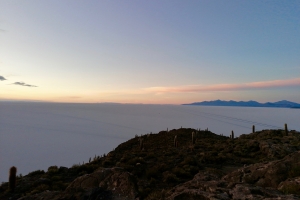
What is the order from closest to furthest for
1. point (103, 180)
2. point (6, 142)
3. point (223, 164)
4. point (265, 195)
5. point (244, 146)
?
point (265, 195) < point (103, 180) < point (223, 164) < point (244, 146) < point (6, 142)

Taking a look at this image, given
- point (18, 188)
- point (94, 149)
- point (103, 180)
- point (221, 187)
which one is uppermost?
point (221, 187)

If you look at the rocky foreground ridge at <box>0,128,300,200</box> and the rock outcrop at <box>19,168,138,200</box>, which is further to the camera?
the rock outcrop at <box>19,168,138,200</box>

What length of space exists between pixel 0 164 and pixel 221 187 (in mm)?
47575

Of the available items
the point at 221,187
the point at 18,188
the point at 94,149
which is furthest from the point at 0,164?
the point at 221,187

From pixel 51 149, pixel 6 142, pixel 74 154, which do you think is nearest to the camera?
pixel 74 154

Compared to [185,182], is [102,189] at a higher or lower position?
higher

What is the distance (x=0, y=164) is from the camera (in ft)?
133

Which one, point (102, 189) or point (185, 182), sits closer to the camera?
point (102, 189)

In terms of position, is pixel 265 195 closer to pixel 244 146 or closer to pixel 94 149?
pixel 244 146

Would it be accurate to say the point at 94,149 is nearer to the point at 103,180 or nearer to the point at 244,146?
the point at 244,146

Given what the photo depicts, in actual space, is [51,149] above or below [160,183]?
below

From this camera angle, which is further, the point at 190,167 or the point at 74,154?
the point at 74,154

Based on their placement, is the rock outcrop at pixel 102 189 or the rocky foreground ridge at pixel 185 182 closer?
the rocky foreground ridge at pixel 185 182

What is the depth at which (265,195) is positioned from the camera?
4.93 metres
